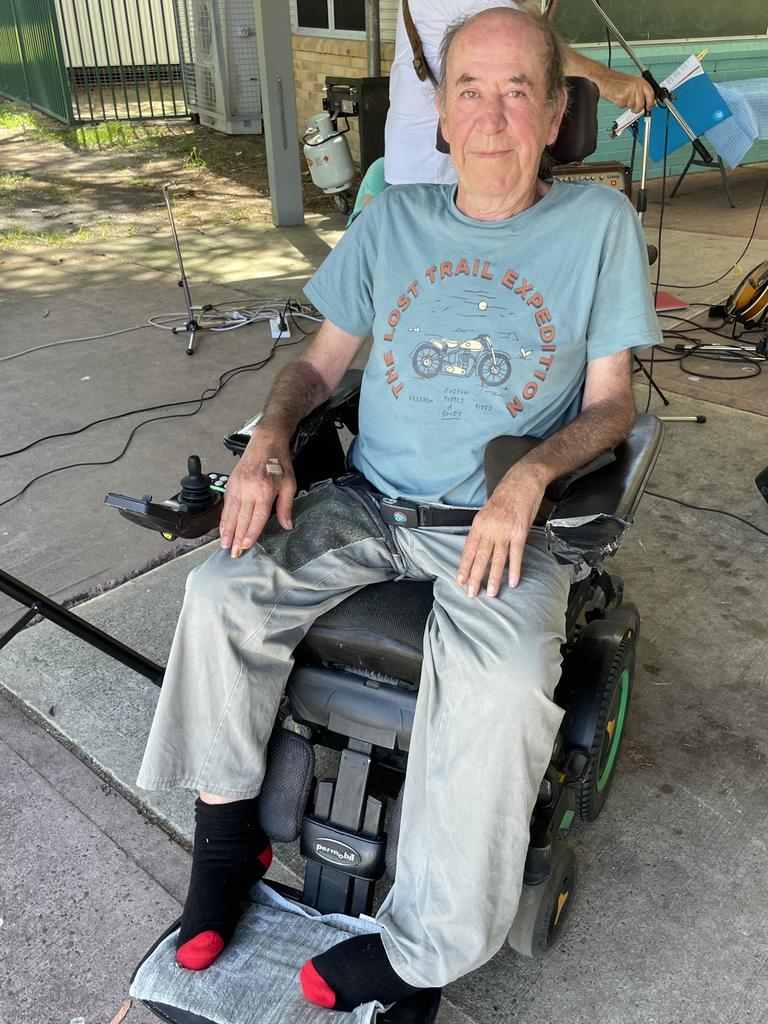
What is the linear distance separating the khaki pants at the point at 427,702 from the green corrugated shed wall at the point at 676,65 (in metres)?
6.50

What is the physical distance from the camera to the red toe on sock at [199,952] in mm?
1518

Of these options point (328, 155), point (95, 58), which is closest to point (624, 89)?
point (328, 155)

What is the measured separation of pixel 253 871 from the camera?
165 centimetres

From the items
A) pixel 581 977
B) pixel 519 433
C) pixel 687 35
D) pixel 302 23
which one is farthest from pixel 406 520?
pixel 302 23

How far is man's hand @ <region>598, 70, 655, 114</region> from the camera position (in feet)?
10.1

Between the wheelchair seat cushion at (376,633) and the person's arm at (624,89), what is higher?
the person's arm at (624,89)

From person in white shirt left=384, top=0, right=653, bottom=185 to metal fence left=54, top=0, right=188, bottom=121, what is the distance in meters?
9.33

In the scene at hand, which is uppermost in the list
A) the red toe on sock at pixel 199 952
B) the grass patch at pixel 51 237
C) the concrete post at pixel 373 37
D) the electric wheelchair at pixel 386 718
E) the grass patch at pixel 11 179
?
the concrete post at pixel 373 37

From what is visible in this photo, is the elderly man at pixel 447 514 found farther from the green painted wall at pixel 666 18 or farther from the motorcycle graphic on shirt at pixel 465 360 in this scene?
the green painted wall at pixel 666 18

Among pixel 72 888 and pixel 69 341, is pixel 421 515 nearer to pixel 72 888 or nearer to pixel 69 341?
pixel 72 888

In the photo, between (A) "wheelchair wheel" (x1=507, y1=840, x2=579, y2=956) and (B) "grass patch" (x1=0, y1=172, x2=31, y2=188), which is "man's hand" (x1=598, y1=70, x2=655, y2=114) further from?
(B) "grass patch" (x1=0, y1=172, x2=31, y2=188)

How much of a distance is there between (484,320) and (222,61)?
901 centimetres

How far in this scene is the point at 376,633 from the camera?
5.16 feet

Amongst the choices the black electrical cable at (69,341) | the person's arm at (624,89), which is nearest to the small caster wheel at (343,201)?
the black electrical cable at (69,341)
